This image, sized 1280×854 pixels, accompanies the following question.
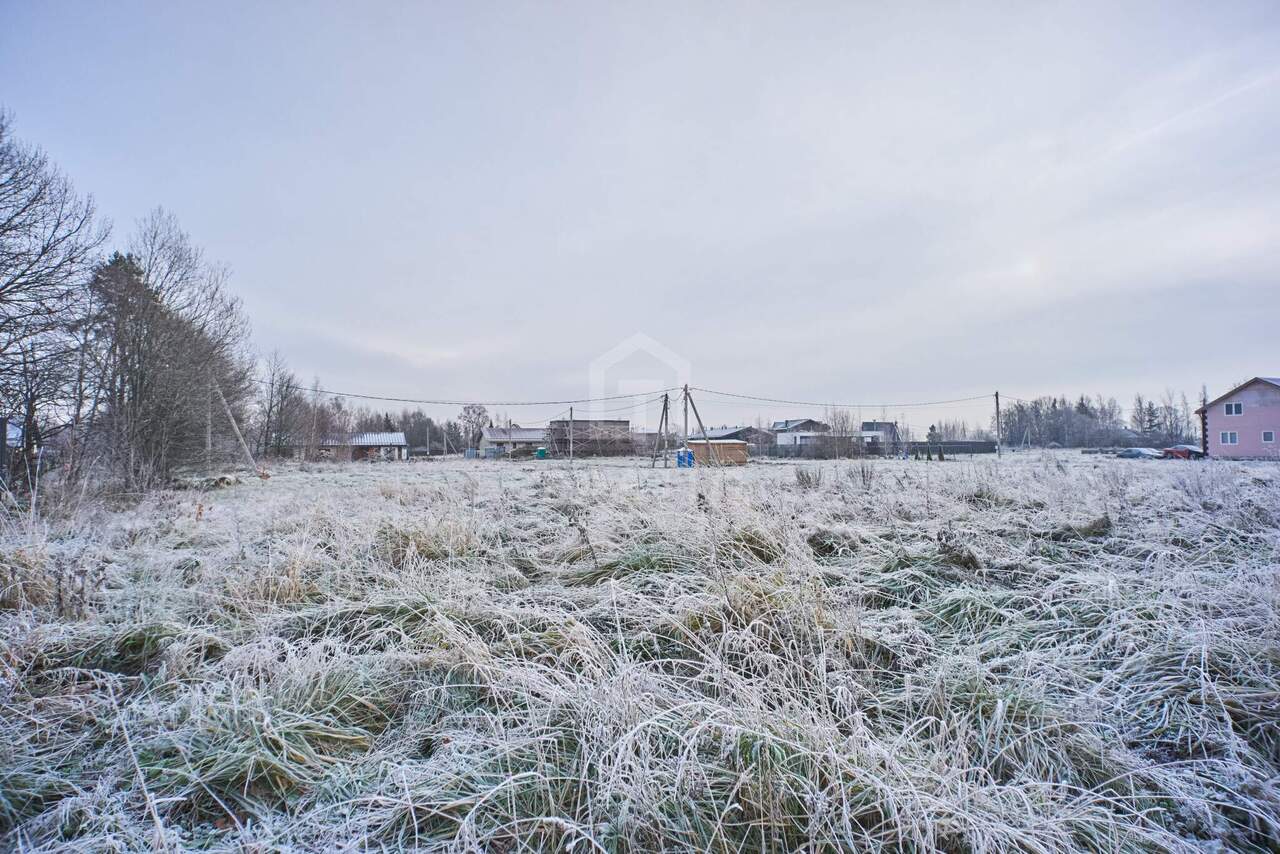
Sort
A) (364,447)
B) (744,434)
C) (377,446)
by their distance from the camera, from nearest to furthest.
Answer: (364,447)
(377,446)
(744,434)

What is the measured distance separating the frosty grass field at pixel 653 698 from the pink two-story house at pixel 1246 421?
115ft

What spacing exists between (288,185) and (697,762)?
38.4 ft

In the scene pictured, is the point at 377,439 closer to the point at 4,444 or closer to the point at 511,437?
the point at 511,437

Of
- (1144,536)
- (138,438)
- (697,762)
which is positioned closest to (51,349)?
(138,438)

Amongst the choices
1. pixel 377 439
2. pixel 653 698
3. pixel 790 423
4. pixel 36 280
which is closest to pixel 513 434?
pixel 377 439

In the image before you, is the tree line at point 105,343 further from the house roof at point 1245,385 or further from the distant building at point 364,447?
the house roof at point 1245,385

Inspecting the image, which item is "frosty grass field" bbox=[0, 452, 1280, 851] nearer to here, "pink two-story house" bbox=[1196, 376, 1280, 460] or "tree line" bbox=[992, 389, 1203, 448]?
"pink two-story house" bbox=[1196, 376, 1280, 460]

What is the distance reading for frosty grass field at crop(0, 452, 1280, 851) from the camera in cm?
126

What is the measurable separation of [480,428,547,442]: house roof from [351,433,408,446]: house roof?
8804 mm

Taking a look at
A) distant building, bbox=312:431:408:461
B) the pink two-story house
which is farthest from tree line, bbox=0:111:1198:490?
the pink two-story house

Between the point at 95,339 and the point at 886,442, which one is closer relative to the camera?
the point at 95,339

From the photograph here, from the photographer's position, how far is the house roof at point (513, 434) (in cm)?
4884

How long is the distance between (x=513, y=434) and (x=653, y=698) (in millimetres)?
50221

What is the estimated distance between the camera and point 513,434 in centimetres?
5019
